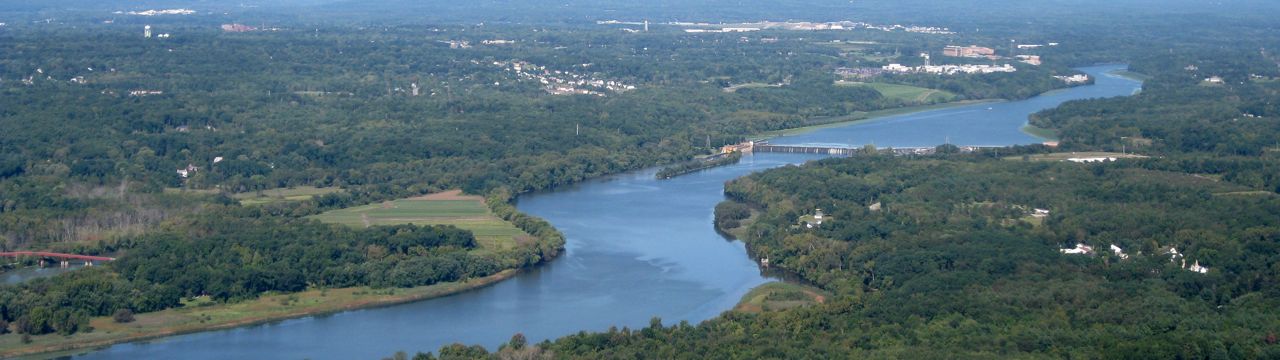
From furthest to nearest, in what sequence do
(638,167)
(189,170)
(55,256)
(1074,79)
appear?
1. (1074,79)
2. (638,167)
3. (189,170)
4. (55,256)

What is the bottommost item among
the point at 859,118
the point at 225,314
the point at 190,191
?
the point at 859,118

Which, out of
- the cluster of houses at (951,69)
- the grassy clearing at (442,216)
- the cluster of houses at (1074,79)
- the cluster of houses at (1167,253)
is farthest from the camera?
the cluster of houses at (951,69)

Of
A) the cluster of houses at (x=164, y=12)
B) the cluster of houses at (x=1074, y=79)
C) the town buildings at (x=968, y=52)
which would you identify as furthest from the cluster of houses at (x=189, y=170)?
the cluster of houses at (x=164, y=12)

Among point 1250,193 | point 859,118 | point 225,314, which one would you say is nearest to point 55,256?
point 225,314

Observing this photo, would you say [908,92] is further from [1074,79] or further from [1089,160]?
[1089,160]

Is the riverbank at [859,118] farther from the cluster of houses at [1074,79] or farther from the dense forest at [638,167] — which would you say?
the cluster of houses at [1074,79]

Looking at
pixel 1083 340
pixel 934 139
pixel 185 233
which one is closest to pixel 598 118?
pixel 934 139

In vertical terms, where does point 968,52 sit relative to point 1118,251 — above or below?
below

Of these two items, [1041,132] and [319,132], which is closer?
[319,132]
